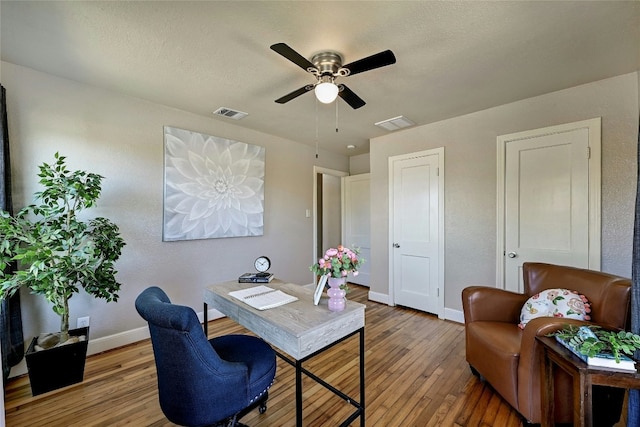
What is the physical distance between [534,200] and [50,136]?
4649 mm

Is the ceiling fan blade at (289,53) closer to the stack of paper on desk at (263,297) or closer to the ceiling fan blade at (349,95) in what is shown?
the ceiling fan blade at (349,95)

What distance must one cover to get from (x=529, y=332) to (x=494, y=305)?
0.60m

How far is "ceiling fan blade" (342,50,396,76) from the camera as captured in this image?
1527mm

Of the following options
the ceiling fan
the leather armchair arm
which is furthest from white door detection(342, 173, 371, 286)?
the ceiling fan

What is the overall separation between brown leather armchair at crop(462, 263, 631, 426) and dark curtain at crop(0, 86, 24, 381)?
11.5 feet

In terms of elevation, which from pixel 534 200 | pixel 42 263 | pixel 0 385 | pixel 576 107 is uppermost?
pixel 576 107

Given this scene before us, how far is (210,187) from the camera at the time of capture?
316cm

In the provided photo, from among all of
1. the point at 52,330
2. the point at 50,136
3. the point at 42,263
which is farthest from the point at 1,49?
the point at 52,330

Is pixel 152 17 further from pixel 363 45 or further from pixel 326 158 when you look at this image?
pixel 326 158

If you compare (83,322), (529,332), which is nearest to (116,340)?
(83,322)

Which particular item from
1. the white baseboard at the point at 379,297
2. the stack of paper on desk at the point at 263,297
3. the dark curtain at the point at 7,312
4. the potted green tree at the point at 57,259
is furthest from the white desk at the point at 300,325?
the white baseboard at the point at 379,297

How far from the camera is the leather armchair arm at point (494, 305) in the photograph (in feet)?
6.84

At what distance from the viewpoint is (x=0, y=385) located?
40.8 inches

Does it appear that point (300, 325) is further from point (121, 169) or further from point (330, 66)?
point (121, 169)
